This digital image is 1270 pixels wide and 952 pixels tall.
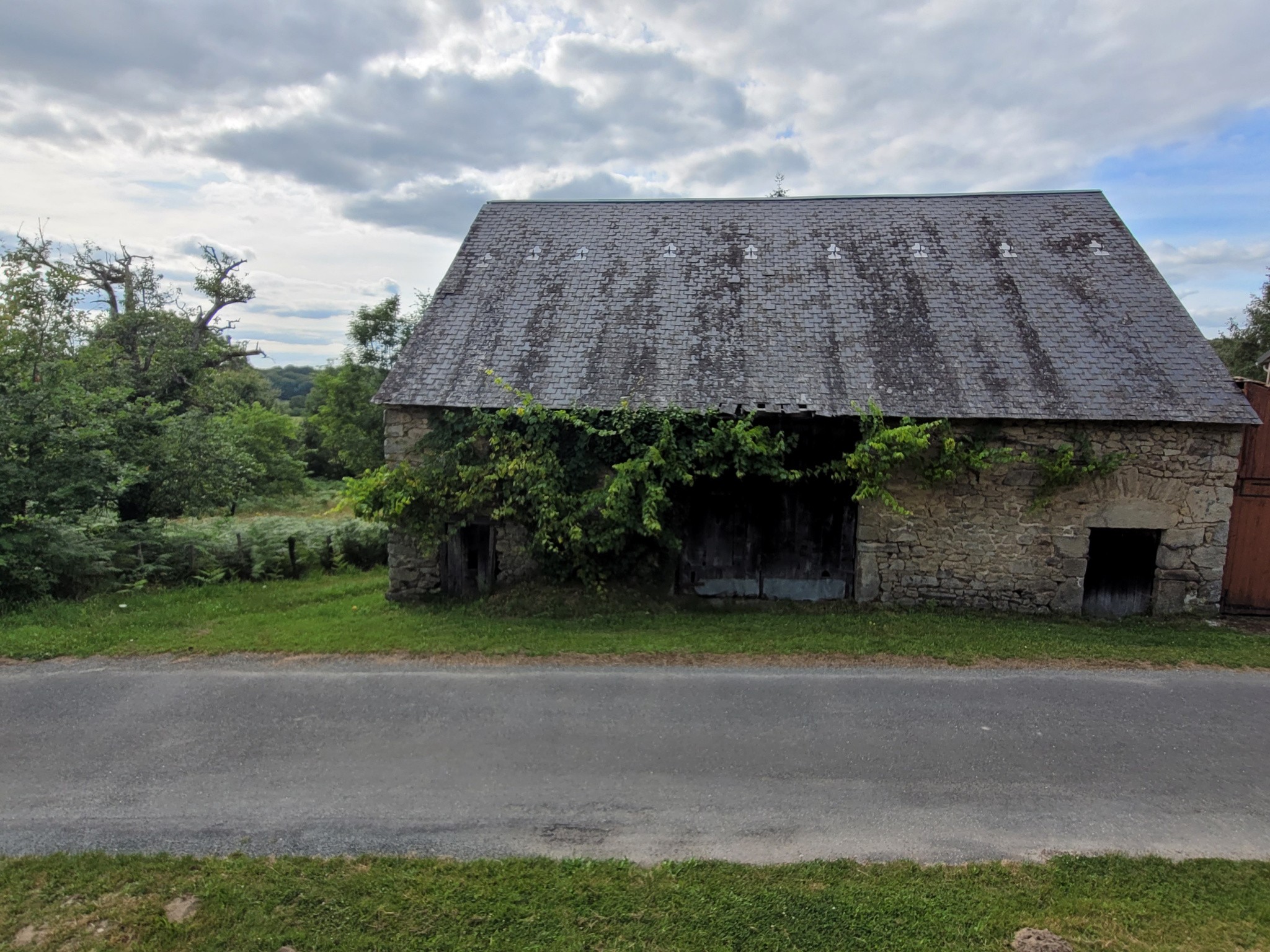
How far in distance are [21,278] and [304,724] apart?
1577 cm

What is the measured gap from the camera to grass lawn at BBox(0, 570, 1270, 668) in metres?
8.73

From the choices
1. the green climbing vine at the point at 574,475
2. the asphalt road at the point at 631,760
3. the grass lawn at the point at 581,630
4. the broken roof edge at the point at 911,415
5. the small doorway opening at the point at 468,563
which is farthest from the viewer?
the small doorway opening at the point at 468,563

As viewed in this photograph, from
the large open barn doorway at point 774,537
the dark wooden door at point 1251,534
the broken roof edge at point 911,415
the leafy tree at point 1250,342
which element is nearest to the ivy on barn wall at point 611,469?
the broken roof edge at point 911,415

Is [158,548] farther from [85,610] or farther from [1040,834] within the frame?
[1040,834]

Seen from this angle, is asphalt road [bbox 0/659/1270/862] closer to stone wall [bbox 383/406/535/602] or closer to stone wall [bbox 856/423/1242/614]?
stone wall [bbox 856/423/1242/614]

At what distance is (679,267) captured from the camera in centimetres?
1299

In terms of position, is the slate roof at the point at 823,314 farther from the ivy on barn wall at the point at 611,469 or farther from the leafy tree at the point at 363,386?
the leafy tree at the point at 363,386

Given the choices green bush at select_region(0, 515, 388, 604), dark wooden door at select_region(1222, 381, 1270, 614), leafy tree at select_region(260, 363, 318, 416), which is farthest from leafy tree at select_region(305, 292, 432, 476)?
leafy tree at select_region(260, 363, 318, 416)

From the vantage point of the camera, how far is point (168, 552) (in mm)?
11945

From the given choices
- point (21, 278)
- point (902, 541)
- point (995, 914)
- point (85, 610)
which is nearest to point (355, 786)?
point (995, 914)

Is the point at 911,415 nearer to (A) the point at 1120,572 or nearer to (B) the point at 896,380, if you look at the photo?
(B) the point at 896,380

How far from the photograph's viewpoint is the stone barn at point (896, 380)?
10.3 meters

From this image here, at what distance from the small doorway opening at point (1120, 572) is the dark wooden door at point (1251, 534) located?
116 centimetres

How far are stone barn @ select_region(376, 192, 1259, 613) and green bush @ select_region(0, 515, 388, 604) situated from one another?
3072mm
